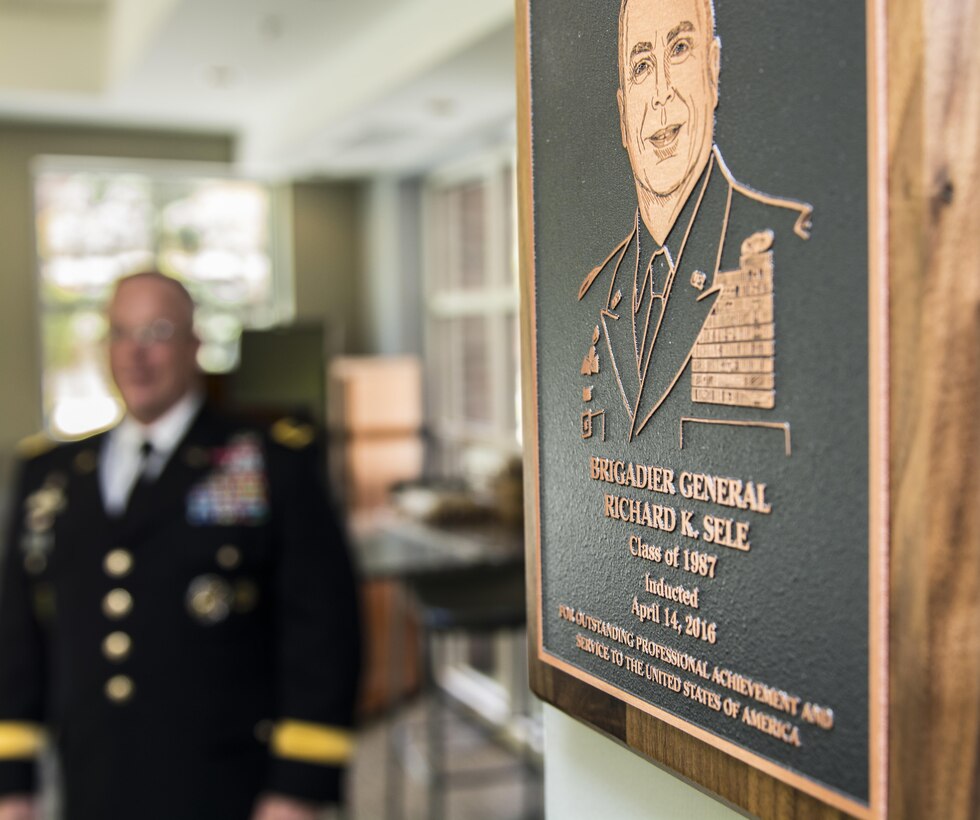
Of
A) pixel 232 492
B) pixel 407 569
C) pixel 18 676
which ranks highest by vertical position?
pixel 232 492

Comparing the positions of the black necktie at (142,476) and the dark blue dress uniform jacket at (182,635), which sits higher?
the black necktie at (142,476)

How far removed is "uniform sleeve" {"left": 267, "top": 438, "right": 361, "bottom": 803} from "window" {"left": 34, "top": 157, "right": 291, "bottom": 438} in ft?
12.1

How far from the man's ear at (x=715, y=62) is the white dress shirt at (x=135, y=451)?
1474mm

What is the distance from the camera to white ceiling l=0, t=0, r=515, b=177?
10.9 ft

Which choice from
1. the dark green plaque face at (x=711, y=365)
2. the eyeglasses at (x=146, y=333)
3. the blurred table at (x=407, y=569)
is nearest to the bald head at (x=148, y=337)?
the eyeglasses at (x=146, y=333)

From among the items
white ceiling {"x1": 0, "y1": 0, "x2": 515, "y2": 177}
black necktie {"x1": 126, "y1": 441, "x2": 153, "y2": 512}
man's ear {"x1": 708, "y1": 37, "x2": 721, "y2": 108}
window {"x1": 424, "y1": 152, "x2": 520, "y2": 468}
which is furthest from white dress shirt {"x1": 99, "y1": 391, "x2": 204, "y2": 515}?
window {"x1": 424, "y1": 152, "x2": 520, "y2": 468}

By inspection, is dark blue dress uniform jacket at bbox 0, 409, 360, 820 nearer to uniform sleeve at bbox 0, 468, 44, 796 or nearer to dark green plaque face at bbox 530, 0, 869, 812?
uniform sleeve at bbox 0, 468, 44, 796

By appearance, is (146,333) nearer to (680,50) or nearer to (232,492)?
(232,492)

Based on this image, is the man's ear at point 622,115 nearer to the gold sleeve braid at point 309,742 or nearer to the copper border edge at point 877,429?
the copper border edge at point 877,429

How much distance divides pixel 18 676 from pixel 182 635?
0.32 meters

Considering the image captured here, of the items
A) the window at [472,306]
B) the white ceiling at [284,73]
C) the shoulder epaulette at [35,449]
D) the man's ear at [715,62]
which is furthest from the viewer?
the window at [472,306]

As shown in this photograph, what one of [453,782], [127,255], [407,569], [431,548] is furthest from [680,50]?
[127,255]

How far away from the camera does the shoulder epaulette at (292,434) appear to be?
6.15 ft

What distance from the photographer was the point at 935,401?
369mm
